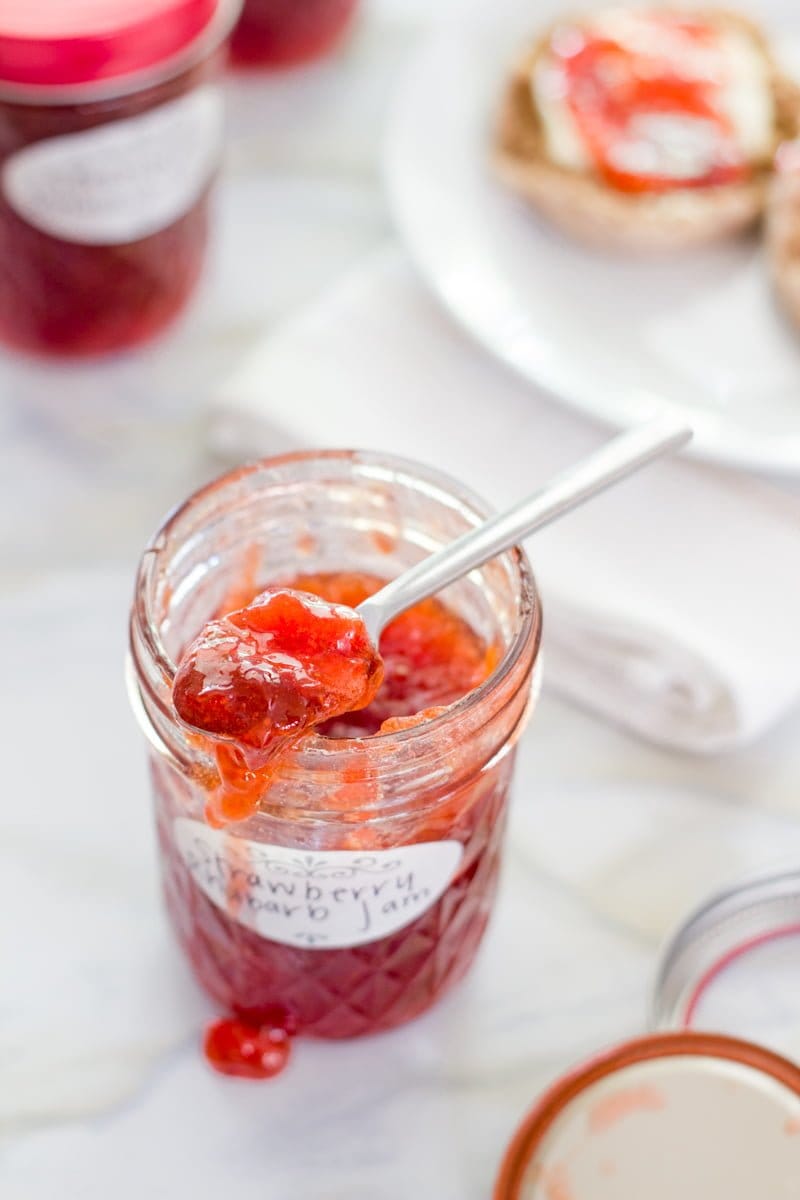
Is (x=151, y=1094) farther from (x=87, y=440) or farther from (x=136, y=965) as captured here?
(x=87, y=440)

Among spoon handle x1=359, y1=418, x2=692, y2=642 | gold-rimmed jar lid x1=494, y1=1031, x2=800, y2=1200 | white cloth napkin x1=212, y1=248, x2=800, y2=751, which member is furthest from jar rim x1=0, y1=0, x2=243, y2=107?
gold-rimmed jar lid x1=494, y1=1031, x2=800, y2=1200

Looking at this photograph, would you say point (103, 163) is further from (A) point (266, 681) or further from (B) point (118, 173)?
(A) point (266, 681)

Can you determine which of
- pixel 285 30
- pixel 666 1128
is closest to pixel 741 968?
pixel 666 1128

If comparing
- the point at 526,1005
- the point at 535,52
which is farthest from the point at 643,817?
the point at 535,52

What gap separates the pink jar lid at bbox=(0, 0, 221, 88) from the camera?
1354 mm

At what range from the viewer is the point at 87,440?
63.0 inches

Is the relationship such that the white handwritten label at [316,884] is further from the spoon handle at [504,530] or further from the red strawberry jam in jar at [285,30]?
the red strawberry jam in jar at [285,30]

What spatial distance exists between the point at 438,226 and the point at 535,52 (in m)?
0.32

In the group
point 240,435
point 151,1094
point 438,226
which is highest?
point 438,226

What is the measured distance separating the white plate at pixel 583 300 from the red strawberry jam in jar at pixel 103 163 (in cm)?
26

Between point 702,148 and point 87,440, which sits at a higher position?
point 702,148

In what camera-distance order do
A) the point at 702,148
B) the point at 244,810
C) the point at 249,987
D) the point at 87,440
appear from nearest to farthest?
the point at 244,810 → the point at 249,987 → the point at 87,440 → the point at 702,148

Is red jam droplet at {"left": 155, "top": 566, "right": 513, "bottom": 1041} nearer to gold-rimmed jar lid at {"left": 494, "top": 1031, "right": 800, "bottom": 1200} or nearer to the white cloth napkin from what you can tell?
gold-rimmed jar lid at {"left": 494, "top": 1031, "right": 800, "bottom": 1200}

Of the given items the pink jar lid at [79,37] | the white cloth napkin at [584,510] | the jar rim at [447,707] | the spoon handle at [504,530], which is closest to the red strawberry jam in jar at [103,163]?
the pink jar lid at [79,37]
